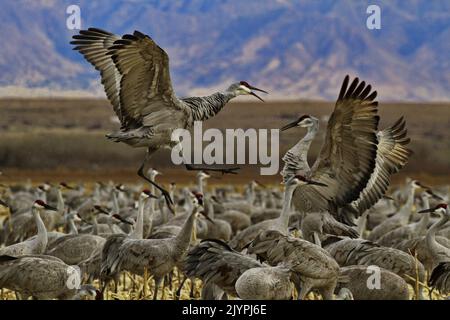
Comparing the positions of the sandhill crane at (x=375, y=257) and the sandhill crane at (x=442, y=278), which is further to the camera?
the sandhill crane at (x=375, y=257)

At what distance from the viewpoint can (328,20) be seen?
111625 mm

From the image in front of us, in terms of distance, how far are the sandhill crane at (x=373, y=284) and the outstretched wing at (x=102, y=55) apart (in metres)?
2.97

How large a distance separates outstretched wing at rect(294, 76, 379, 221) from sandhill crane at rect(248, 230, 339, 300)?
1648mm

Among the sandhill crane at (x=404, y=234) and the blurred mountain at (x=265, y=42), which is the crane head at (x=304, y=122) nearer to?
the sandhill crane at (x=404, y=234)

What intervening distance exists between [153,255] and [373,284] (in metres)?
1.85

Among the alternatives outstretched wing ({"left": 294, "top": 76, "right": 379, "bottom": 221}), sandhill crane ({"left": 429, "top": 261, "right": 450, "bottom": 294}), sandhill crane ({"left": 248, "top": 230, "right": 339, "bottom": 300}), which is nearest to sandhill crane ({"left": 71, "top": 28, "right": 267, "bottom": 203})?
outstretched wing ({"left": 294, "top": 76, "right": 379, "bottom": 221})

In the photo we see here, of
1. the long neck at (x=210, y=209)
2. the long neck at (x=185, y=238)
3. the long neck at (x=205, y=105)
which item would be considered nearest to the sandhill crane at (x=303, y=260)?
the long neck at (x=185, y=238)

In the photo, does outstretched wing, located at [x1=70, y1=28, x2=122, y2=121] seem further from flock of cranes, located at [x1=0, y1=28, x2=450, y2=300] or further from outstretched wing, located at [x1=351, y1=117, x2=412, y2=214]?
outstretched wing, located at [x1=351, y1=117, x2=412, y2=214]

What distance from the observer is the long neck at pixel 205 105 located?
9438 millimetres

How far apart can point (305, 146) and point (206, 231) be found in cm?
365

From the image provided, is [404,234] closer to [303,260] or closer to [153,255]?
[153,255]

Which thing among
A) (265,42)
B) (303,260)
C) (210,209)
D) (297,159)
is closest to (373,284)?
(303,260)

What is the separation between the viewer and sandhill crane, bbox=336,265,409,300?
25.7 feet
